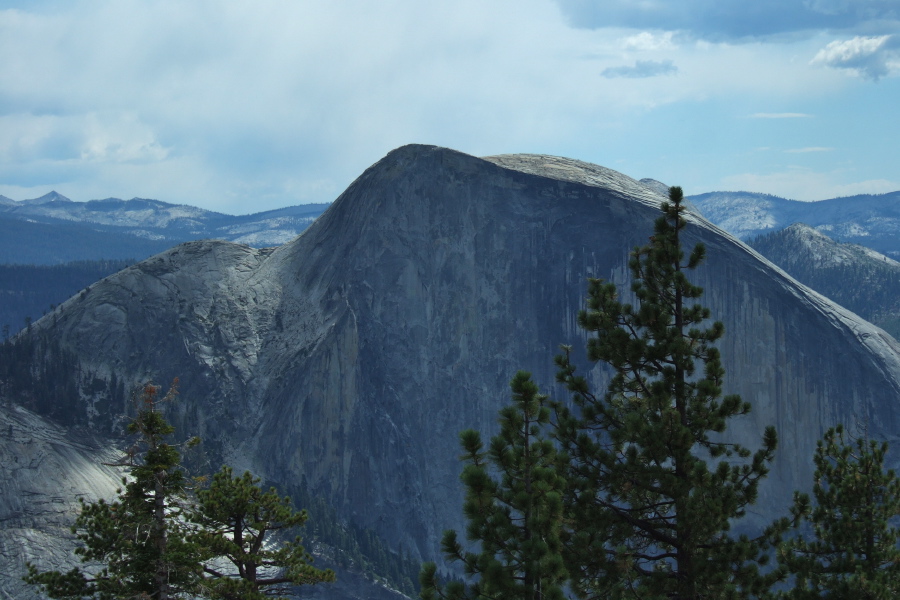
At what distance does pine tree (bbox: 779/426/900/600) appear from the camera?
80.7ft

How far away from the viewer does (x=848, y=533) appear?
82.9ft

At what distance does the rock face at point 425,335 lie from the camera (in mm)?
118188

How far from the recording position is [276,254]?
147 m

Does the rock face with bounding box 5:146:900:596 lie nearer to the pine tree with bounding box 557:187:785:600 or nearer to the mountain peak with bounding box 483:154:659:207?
the mountain peak with bounding box 483:154:659:207

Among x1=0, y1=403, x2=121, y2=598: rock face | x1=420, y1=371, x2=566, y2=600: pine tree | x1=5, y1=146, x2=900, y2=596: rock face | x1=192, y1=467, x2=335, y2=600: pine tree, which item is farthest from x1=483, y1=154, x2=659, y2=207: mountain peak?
x1=420, y1=371, x2=566, y2=600: pine tree

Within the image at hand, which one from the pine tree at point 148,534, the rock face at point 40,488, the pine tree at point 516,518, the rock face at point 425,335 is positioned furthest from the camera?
the rock face at point 425,335

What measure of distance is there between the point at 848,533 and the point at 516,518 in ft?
44.6

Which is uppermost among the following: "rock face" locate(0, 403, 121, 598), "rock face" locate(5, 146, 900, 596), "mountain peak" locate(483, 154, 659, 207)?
"mountain peak" locate(483, 154, 659, 207)

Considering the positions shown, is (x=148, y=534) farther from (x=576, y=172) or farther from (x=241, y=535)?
(x=576, y=172)

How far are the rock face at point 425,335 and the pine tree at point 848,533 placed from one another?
92458 mm

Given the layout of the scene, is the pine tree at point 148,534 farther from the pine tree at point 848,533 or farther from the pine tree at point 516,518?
the pine tree at point 848,533

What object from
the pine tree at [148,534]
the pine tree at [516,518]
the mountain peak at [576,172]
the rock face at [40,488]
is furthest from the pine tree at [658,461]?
the mountain peak at [576,172]

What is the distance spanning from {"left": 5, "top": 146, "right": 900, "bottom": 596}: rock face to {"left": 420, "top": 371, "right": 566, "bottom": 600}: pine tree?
103280mm


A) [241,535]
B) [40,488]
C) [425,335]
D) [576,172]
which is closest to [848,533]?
[241,535]
